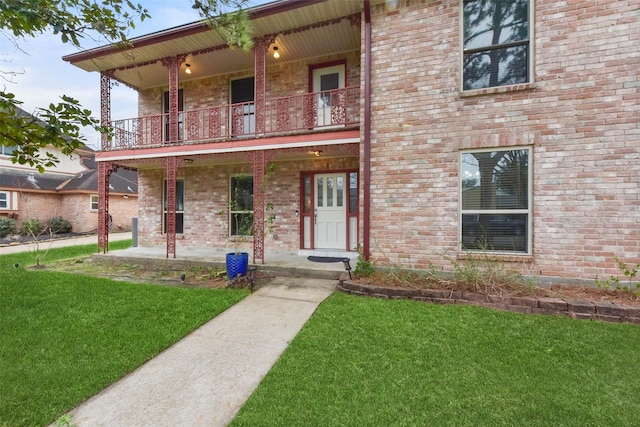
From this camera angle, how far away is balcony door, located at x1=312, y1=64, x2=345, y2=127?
7.79 m

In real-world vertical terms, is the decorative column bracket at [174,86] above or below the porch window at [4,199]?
above

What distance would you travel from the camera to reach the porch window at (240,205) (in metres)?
8.93

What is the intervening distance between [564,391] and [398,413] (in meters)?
1.46

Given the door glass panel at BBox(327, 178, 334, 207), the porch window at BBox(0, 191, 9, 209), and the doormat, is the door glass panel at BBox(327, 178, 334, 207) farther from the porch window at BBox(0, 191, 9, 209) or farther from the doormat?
the porch window at BBox(0, 191, 9, 209)

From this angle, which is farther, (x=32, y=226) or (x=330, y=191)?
(x=32, y=226)

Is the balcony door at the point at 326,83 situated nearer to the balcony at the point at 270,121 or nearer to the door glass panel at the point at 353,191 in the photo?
the balcony at the point at 270,121

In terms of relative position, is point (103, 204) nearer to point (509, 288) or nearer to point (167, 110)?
point (167, 110)

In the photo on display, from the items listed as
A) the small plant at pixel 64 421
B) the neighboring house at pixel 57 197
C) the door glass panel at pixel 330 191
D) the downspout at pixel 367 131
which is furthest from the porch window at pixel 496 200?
the neighboring house at pixel 57 197

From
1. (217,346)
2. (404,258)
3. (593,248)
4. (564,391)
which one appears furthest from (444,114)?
(217,346)

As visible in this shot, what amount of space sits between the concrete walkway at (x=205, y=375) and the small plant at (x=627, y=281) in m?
4.51

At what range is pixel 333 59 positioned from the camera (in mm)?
7816

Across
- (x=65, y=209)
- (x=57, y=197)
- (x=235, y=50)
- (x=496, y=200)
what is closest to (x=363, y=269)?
(x=496, y=200)

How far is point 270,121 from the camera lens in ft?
26.2

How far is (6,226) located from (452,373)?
2098cm
